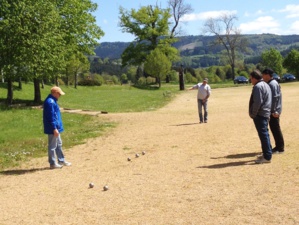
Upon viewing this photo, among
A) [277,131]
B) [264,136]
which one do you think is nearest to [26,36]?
[277,131]

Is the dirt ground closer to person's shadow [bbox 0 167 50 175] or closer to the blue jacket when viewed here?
person's shadow [bbox 0 167 50 175]

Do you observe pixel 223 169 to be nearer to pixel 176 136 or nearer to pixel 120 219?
pixel 120 219

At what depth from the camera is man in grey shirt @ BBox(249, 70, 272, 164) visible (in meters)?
8.63

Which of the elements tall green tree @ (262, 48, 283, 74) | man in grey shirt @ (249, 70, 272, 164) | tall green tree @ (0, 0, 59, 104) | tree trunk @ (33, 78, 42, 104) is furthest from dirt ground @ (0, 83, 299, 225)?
tall green tree @ (262, 48, 283, 74)

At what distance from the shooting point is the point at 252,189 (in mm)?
6883

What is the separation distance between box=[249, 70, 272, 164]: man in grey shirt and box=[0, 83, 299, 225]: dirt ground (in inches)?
14.2

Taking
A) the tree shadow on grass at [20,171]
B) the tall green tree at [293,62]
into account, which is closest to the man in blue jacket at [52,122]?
the tree shadow on grass at [20,171]

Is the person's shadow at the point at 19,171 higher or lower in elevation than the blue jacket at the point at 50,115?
lower

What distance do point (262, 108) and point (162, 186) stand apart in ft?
10.1

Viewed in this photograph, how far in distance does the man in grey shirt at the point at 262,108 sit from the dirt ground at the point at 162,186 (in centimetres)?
36

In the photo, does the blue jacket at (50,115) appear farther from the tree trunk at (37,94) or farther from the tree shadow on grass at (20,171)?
the tree trunk at (37,94)

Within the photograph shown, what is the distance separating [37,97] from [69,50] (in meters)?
4.52

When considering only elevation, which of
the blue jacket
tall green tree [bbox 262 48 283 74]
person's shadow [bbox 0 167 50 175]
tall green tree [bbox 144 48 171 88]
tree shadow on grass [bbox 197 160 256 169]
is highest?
tall green tree [bbox 262 48 283 74]

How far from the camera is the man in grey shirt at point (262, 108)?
8.63 metres
